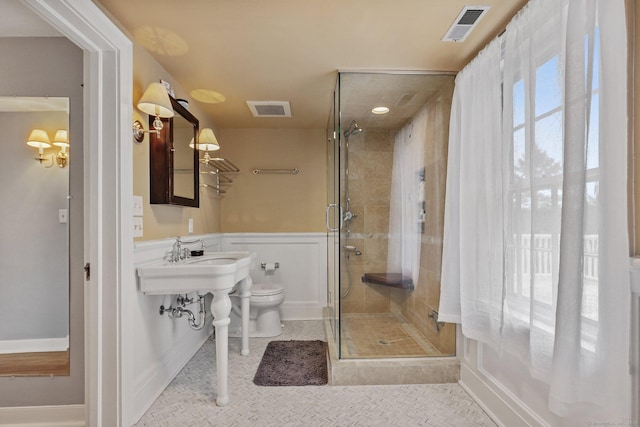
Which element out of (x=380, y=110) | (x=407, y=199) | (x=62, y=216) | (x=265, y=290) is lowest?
(x=265, y=290)

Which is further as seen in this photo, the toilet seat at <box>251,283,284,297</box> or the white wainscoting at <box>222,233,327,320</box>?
the white wainscoting at <box>222,233,327,320</box>

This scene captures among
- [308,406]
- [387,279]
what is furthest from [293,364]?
[387,279]

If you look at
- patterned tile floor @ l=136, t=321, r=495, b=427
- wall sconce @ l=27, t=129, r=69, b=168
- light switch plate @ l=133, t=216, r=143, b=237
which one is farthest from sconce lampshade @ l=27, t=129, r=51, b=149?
patterned tile floor @ l=136, t=321, r=495, b=427

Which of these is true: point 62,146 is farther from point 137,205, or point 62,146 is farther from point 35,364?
point 35,364

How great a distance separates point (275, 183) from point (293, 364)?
1961 millimetres

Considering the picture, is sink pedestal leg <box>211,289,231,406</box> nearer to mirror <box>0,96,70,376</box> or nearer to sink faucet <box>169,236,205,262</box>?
sink faucet <box>169,236,205,262</box>

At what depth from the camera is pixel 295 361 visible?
2531 mm

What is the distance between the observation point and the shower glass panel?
7.80ft

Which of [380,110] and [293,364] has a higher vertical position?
[380,110]

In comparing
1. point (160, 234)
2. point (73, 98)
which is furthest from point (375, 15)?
point (160, 234)

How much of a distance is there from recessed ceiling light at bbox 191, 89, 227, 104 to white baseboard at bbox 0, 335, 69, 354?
6.32 feet

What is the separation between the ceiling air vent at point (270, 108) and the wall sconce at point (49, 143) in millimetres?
1449

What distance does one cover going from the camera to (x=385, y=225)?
273cm

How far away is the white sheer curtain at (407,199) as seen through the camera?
102 inches
